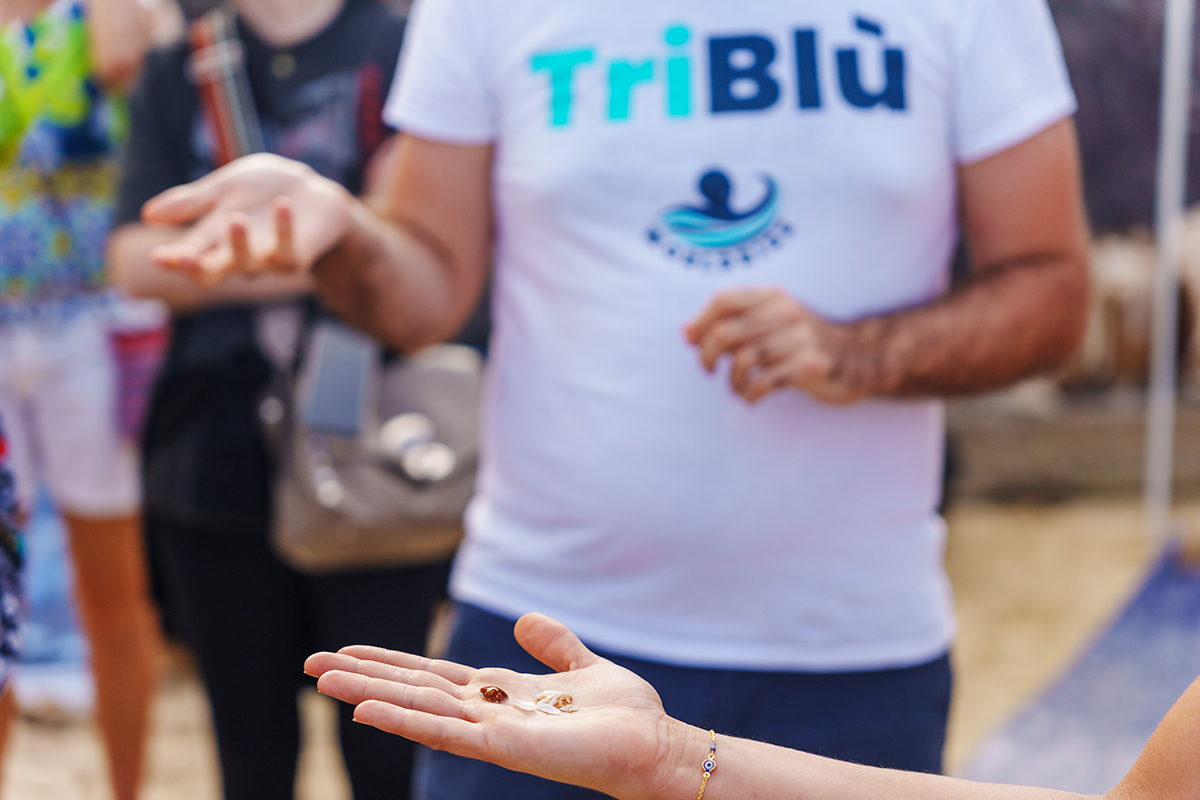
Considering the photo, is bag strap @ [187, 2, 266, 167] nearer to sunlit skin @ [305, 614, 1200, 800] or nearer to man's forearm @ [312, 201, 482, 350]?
man's forearm @ [312, 201, 482, 350]

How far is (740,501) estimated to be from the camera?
1.28m

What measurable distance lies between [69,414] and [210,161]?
0.75m

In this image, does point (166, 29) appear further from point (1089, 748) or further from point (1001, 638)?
point (1001, 638)

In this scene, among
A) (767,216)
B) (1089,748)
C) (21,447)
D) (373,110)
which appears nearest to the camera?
(767,216)

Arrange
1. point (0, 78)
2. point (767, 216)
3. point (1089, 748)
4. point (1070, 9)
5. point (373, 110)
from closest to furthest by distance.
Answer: point (767, 216)
point (373, 110)
point (0, 78)
point (1089, 748)
point (1070, 9)

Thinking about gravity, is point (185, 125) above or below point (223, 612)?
above

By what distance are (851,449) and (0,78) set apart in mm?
1793

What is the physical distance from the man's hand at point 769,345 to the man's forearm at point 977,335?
2 centimetres

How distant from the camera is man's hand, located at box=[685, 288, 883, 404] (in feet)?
3.87

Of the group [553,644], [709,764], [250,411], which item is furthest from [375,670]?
[250,411]

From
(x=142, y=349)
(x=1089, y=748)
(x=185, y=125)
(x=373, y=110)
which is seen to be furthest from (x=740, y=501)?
(x=1089, y=748)

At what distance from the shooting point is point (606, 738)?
791 mm

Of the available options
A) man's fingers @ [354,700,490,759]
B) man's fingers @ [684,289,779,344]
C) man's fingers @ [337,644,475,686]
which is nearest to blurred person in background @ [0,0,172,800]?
man's fingers @ [684,289,779,344]

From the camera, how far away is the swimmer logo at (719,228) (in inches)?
50.0
